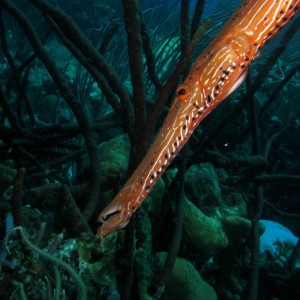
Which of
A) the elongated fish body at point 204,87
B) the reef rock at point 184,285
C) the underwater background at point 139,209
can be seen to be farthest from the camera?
the reef rock at point 184,285

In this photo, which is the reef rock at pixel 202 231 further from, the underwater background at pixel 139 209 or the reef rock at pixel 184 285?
the reef rock at pixel 184 285

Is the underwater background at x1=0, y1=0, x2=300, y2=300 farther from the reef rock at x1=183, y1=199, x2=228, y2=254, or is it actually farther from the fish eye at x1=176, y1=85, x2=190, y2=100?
the fish eye at x1=176, y1=85, x2=190, y2=100

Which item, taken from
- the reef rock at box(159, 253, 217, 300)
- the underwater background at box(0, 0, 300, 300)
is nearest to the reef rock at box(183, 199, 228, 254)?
the underwater background at box(0, 0, 300, 300)

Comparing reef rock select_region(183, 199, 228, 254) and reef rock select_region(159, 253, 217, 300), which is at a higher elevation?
reef rock select_region(183, 199, 228, 254)

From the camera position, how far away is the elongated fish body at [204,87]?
1.44 metres

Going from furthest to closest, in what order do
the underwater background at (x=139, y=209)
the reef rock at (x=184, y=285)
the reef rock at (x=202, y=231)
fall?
the reef rock at (x=202, y=231)
the reef rock at (x=184, y=285)
the underwater background at (x=139, y=209)

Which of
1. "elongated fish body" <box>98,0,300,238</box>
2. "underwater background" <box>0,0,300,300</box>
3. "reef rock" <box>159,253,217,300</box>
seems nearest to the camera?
"elongated fish body" <box>98,0,300,238</box>

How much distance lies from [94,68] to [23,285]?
2066 millimetres

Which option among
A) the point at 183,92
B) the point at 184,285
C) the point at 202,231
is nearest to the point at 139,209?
the point at 202,231

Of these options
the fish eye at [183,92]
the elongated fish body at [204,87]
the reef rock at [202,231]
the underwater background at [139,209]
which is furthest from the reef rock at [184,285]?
the fish eye at [183,92]

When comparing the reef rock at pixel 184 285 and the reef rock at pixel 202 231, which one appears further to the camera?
the reef rock at pixel 202 231

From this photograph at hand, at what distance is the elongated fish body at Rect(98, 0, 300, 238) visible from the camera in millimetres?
1438

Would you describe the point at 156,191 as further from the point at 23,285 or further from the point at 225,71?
the point at 225,71

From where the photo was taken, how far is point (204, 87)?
4.93 ft
